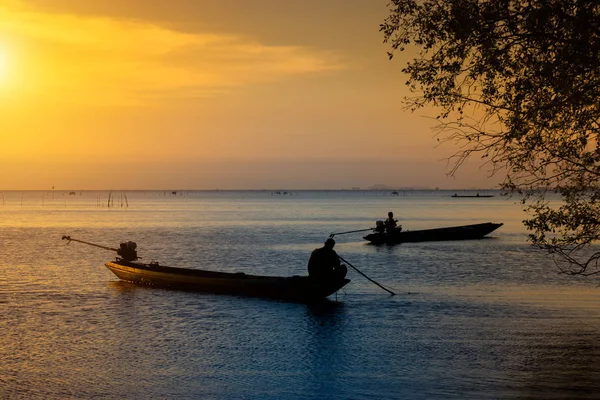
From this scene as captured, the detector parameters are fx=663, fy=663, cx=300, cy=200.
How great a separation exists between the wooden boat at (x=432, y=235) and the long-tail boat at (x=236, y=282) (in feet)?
80.8

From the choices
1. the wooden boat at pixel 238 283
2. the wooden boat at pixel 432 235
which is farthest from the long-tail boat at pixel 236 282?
the wooden boat at pixel 432 235

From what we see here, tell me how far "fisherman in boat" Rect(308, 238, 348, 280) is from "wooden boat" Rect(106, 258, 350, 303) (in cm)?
21

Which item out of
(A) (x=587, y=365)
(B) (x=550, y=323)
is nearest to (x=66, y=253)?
(B) (x=550, y=323)

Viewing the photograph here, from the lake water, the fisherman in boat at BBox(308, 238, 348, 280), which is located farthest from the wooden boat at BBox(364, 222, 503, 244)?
the fisherman in boat at BBox(308, 238, 348, 280)

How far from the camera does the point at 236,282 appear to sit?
25.1 m

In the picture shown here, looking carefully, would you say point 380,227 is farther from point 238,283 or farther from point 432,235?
point 238,283

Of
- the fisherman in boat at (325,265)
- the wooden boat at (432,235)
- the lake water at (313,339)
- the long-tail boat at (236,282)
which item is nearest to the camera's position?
the lake water at (313,339)

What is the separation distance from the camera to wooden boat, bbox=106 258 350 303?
2381 centimetres

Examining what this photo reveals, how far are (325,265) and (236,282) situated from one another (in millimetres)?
3755

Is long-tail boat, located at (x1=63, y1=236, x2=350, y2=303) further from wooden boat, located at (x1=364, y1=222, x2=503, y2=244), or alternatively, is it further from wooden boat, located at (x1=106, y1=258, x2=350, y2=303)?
wooden boat, located at (x1=364, y1=222, x2=503, y2=244)

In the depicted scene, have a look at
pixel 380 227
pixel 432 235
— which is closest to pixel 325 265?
pixel 380 227

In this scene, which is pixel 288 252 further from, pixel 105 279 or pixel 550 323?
pixel 550 323

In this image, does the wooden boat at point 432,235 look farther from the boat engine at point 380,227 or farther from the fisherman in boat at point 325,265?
the fisherman in boat at point 325,265

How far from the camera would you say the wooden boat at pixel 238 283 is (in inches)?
938
